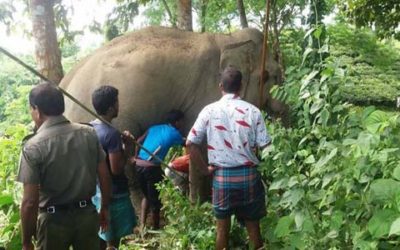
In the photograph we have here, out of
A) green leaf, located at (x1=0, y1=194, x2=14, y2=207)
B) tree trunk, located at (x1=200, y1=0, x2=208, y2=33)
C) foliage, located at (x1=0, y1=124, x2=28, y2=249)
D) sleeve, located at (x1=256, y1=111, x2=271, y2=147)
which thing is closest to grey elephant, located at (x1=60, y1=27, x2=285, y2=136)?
foliage, located at (x1=0, y1=124, x2=28, y2=249)

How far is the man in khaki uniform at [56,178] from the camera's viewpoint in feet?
10.9

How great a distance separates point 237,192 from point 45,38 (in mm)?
3803

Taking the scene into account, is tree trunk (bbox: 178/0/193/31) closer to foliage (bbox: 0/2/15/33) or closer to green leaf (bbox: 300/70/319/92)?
foliage (bbox: 0/2/15/33)

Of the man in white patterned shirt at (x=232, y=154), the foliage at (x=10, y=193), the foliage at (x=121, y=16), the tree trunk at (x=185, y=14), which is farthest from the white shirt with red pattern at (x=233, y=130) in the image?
the foliage at (x=121, y=16)

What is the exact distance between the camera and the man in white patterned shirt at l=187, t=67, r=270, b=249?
13.8 ft

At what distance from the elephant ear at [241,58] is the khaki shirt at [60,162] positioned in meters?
3.89

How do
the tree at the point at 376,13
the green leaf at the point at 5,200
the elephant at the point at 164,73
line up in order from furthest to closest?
the tree at the point at 376,13, the elephant at the point at 164,73, the green leaf at the point at 5,200

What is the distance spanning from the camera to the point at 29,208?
10.8ft

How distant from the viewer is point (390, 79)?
19641mm

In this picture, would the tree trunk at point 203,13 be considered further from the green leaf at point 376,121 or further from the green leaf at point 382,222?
the green leaf at point 382,222

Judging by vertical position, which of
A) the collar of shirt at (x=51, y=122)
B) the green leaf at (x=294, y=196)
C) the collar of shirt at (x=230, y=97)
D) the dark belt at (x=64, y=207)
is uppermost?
the collar of shirt at (x=230, y=97)

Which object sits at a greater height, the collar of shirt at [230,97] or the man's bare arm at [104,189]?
the collar of shirt at [230,97]

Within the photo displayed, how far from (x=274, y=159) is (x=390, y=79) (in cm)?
1712

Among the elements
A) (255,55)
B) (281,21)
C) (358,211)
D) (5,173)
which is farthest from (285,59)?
(358,211)
